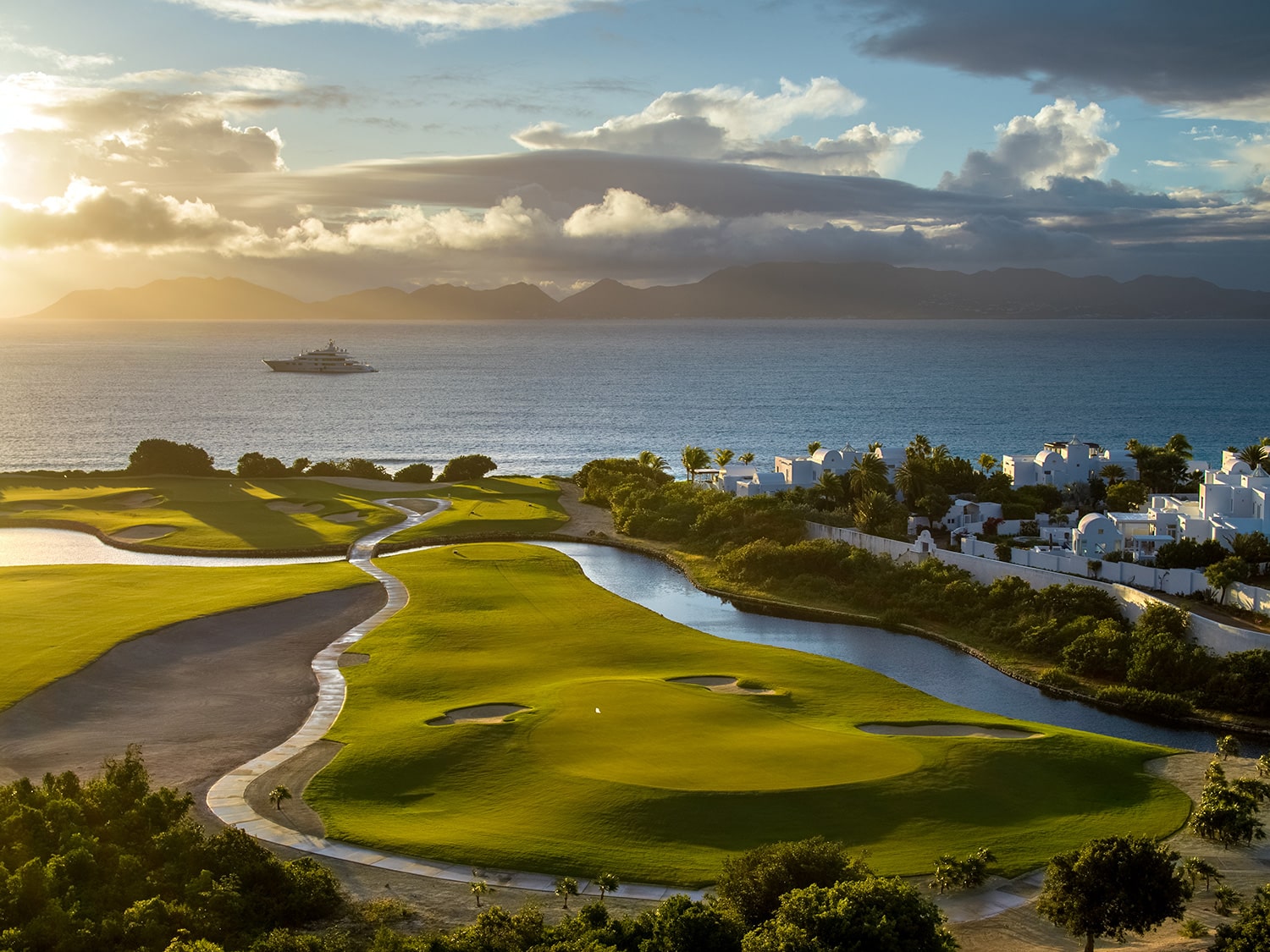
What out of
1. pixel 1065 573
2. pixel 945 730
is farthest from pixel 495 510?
pixel 945 730

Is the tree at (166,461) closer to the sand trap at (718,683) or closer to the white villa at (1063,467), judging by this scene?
the white villa at (1063,467)

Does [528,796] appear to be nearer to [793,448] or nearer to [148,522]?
[148,522]

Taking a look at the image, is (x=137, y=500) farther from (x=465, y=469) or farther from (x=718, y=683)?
(x=718, y=683)

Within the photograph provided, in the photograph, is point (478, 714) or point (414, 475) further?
point (414, 475)

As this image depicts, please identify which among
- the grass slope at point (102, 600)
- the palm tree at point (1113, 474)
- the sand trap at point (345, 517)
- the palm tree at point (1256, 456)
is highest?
the palm tree at point (1256, 456)

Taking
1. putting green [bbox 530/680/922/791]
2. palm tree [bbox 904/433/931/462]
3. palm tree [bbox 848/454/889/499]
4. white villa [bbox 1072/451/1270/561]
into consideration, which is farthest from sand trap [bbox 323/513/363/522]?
white villa [bbox 1072/451/1270/561]

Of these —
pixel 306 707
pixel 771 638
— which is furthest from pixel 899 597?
pixel 306 707

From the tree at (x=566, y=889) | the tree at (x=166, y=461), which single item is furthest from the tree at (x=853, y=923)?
the tree at (x=166, y=461)
